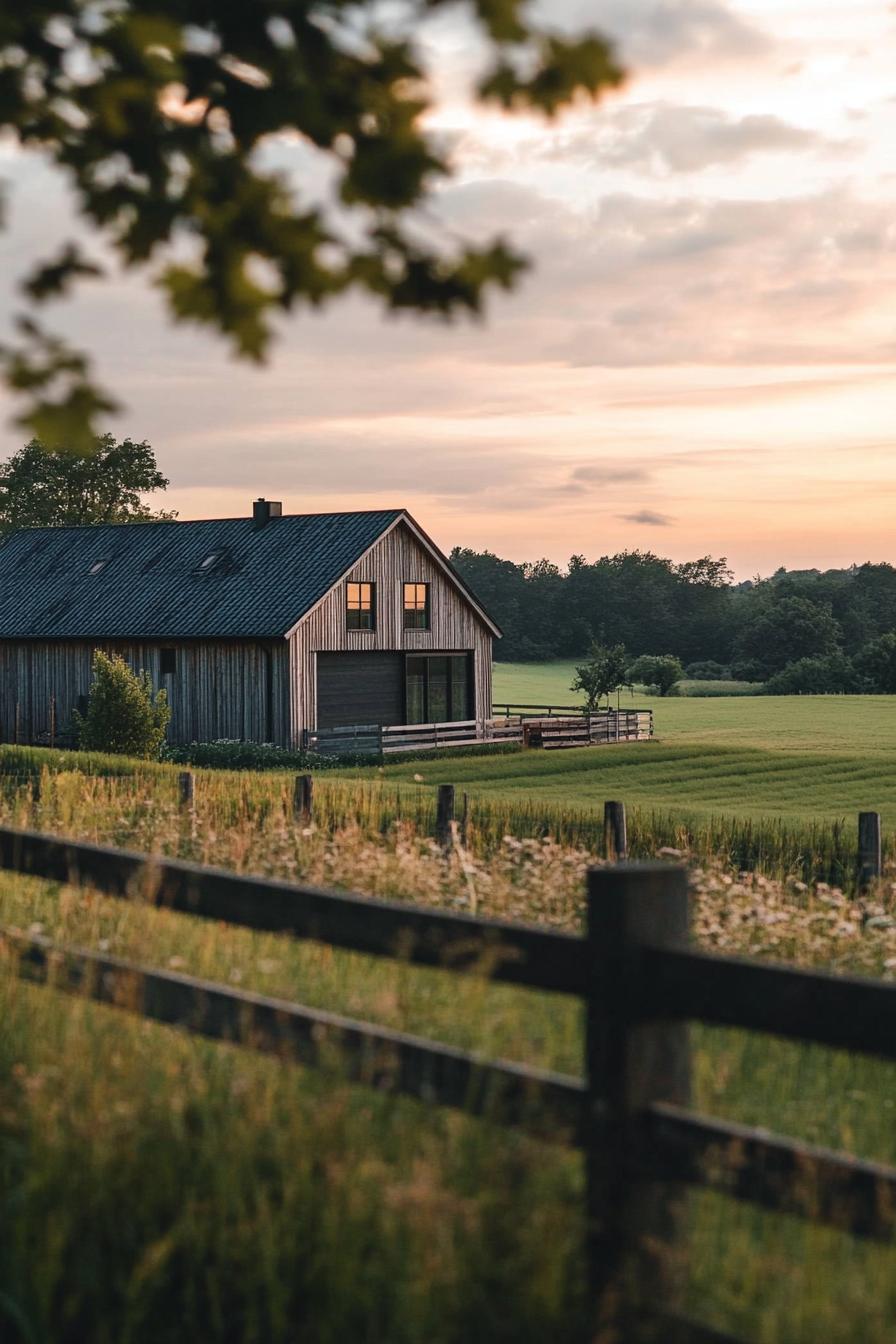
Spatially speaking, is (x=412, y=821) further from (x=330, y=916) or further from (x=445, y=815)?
(x=330, y=916)

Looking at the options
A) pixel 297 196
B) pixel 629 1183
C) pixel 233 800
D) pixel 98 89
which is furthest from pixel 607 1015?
pixel 233 800

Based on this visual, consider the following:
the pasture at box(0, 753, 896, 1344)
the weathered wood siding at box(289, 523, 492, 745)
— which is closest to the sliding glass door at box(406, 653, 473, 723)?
the weathered wood siding at box(289, 523, 492, 745)

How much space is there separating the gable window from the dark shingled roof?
110cm

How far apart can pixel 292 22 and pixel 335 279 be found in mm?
913

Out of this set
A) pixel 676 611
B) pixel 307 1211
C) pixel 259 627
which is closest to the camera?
pixel 307 1211

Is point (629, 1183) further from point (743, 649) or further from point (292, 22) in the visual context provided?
point (743, 649)

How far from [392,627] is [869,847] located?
34.2 m

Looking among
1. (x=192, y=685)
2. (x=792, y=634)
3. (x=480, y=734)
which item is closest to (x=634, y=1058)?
(x=192, y=685)

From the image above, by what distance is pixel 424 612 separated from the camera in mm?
51250

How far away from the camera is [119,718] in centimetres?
4097

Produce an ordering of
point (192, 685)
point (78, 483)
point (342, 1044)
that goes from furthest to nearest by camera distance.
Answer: point (78, 483)
point (192, 685)
point (342, 1044)

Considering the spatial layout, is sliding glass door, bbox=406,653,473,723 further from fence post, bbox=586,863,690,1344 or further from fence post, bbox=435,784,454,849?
fence post, bbox=586,863,690,1344

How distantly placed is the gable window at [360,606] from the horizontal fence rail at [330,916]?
138 feet

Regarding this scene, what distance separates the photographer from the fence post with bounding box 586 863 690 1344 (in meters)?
3.88
